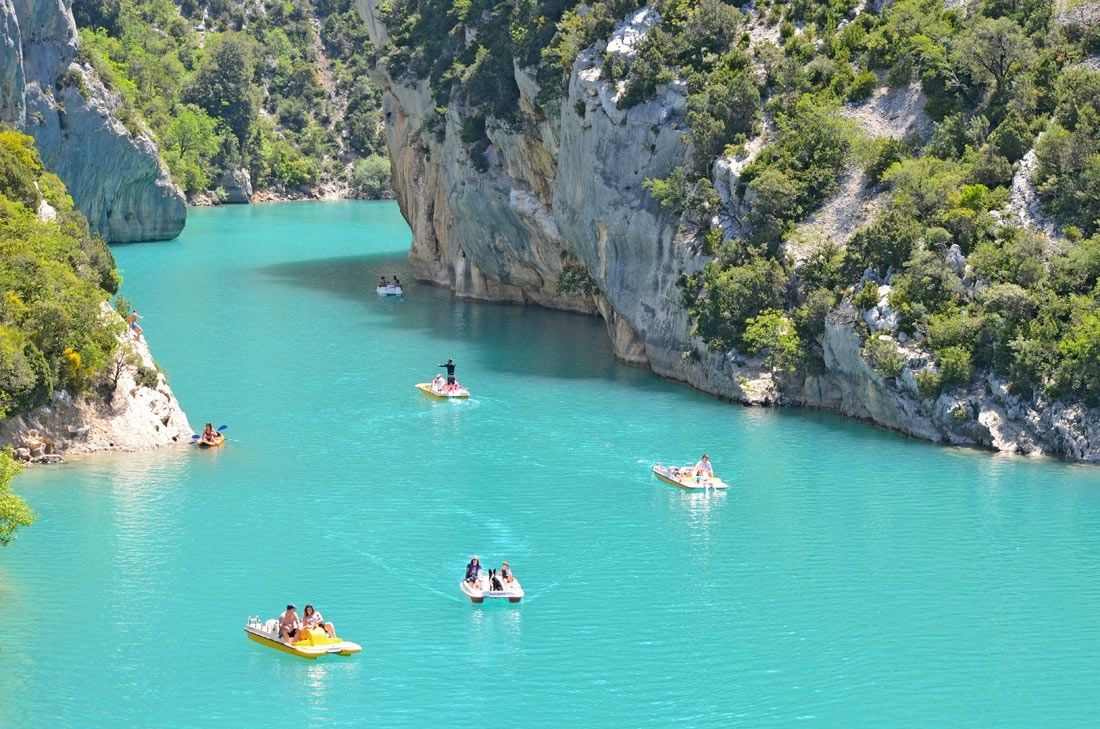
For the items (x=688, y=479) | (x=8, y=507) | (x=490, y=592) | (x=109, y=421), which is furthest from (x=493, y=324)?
(x=8, y=507)

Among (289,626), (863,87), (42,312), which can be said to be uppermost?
(863,87)

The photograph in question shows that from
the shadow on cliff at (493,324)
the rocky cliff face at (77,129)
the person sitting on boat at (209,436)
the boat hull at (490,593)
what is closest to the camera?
the boat hull at (490,593)

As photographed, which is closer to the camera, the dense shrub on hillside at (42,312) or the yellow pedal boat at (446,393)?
the dense shrub on hillside at (42,312)

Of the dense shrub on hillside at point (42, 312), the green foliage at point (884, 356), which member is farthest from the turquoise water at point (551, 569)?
the dense shrub on hillside at point (42, 312)

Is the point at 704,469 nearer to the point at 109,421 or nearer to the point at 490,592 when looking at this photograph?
the point at 490,592

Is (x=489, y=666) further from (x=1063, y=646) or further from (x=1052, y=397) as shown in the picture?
(x=1052, y=397)

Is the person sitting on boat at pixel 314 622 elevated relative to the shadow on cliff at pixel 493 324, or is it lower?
lower

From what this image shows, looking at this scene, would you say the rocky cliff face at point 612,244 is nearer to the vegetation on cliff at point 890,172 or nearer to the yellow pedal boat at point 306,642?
the vegetation on cliff at point 890,172
